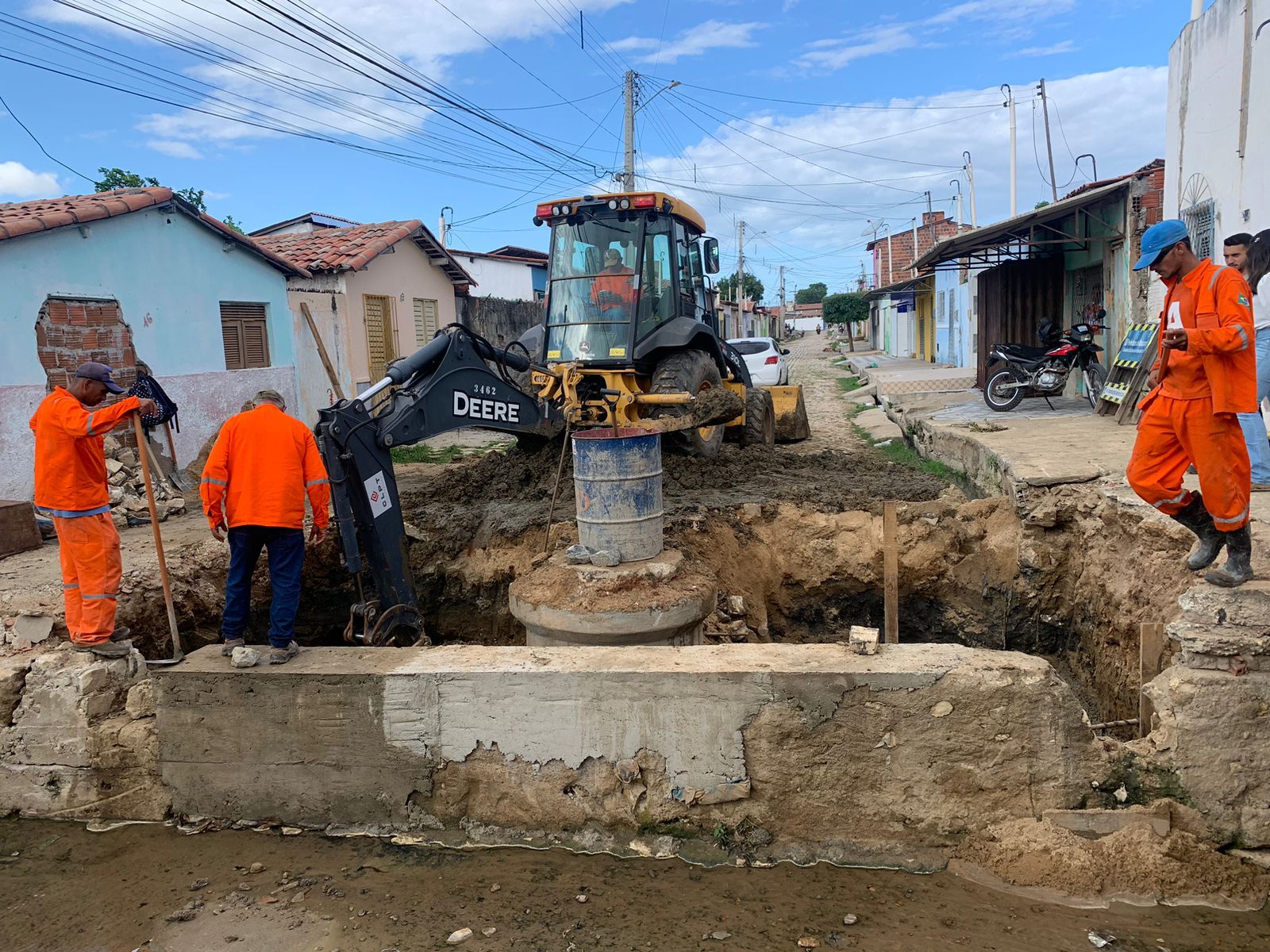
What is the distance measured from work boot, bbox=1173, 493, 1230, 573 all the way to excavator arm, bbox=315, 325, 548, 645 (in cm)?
397

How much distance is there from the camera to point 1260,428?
5.17 meters

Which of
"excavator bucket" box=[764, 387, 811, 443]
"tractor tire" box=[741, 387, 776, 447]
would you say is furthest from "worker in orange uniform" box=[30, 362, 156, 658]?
"excavator bucket" box=[764, 387, 811, 443]

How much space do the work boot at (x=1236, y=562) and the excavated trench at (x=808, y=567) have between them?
2180 mm

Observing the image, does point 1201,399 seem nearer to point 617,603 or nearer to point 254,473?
point 617,603

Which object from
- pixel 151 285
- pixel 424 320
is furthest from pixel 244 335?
pixel 424 320

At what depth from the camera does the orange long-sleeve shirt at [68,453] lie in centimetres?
462

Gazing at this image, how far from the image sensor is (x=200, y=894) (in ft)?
12.6

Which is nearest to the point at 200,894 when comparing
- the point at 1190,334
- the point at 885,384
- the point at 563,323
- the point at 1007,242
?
the point at 1190,334

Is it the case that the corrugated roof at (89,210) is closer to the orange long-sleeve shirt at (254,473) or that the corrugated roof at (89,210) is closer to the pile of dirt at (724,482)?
the pile of dirt at (724,482)

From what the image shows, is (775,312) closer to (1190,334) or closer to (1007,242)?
(1007,242)

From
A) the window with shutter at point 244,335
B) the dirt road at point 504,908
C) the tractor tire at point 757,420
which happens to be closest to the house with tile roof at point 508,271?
the window with shutter at point 244,335

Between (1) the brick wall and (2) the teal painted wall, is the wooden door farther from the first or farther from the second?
(1) the brick wall

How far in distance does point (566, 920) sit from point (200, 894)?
162 cm

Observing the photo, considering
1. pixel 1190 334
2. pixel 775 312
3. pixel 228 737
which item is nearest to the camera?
pixel 1190 334
